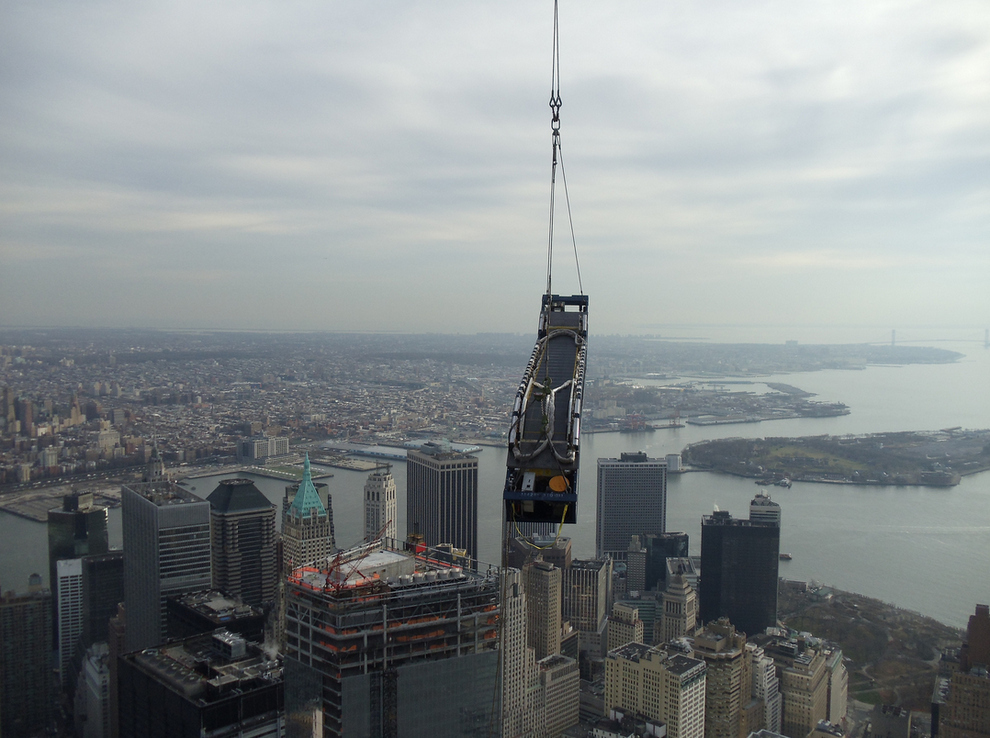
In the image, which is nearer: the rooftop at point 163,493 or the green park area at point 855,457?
the rooftop at point 163,493

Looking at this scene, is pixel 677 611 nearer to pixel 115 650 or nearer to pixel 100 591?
pixel 115 650

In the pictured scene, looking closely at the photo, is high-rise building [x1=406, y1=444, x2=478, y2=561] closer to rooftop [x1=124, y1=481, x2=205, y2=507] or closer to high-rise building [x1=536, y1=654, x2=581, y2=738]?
rooftop [x1=124, y1=481, x2=205, y2=507]

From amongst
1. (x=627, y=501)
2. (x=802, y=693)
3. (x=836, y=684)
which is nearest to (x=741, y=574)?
(x=836, y=684)

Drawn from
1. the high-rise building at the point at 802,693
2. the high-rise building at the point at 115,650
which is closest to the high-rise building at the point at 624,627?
the high-rise building at the point at 802,693

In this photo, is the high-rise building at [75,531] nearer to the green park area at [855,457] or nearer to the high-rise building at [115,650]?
the high-rise building at [115,650]

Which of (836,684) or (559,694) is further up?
(559,694)

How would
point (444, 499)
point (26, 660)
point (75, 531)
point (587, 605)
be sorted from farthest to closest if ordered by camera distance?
point (444, 499) → point (587, 605) → point (75, 531) → point (26, 660)

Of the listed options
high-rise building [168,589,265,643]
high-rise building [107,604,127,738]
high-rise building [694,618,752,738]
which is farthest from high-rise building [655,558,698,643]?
high-rise building [107,604,127,738]
